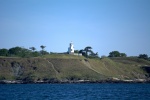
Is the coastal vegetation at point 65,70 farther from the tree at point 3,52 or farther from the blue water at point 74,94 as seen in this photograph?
the blue water at point 74,94

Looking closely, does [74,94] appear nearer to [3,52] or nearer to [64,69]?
[64,69]

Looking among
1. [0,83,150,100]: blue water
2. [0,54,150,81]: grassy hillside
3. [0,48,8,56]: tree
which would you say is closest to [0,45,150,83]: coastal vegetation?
[0,54,150,81]: grassy hillside

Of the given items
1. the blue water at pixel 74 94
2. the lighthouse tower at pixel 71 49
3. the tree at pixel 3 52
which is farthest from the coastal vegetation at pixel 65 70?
the blue water at pixel 74 94

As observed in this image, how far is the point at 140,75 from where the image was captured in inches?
5807

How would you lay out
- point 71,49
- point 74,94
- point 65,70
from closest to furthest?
point 74,94, point 65,70, point 71,49

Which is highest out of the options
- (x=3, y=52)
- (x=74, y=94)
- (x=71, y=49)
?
(x=71, y=49)

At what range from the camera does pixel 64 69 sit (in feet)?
449

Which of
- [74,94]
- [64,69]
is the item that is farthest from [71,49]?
[74,94]

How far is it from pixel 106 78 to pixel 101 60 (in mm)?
24145

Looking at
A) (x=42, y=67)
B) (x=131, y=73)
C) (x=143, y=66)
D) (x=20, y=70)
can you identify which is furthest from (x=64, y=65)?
(x=143, y=66)

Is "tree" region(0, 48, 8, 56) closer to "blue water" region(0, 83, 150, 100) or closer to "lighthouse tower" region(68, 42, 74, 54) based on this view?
"lighthouse tower" region(68, 42, 74, 54)

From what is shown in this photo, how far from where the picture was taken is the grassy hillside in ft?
428

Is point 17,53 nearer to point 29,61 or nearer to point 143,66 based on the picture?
point 29,61

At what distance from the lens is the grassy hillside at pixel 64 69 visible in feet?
428
